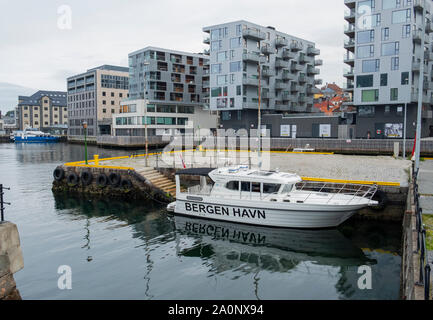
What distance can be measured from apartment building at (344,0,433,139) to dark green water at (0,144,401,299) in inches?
1683

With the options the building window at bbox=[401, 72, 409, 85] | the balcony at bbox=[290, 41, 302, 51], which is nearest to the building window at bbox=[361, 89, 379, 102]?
the building window at bbox=[401, 72, 409, 85]

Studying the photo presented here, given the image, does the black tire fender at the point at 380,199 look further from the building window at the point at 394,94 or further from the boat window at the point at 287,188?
the building window at the point at 394,94

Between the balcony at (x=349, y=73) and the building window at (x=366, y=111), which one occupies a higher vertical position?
the balcony at (x=349, y=73)

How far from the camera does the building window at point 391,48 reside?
186 feet

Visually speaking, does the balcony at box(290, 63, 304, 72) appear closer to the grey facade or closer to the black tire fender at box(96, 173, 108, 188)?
the grey facade

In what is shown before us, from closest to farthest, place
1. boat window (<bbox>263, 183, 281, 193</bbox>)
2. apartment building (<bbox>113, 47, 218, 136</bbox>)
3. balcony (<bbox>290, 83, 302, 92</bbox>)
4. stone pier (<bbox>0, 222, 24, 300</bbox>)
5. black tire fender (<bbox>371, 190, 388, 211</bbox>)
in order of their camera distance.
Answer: stone pier (<bbox>0, 222, 24, 300</bbox>) → boat window (<bbox>263, 183, 281, 193</bbox>) → black tire fender (<bbox>371, 190, 388, 211</bbox>) → balcony (<bbox>290, 83, 302, 92</bbox>) → apartment building (<bbox>113, 47, 218, 136</bbox>)

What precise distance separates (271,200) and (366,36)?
49.9 metres

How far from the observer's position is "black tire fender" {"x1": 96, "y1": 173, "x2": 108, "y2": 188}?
31875 mm

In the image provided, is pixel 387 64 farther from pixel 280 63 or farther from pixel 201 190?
pixel 201 190

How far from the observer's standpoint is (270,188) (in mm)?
21062

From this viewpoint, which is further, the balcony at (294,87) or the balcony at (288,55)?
the balcony at (294,87)

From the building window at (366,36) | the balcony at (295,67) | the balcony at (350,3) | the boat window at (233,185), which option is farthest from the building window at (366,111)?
the boat window at (233,185)

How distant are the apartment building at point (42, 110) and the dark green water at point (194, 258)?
150293 mm
